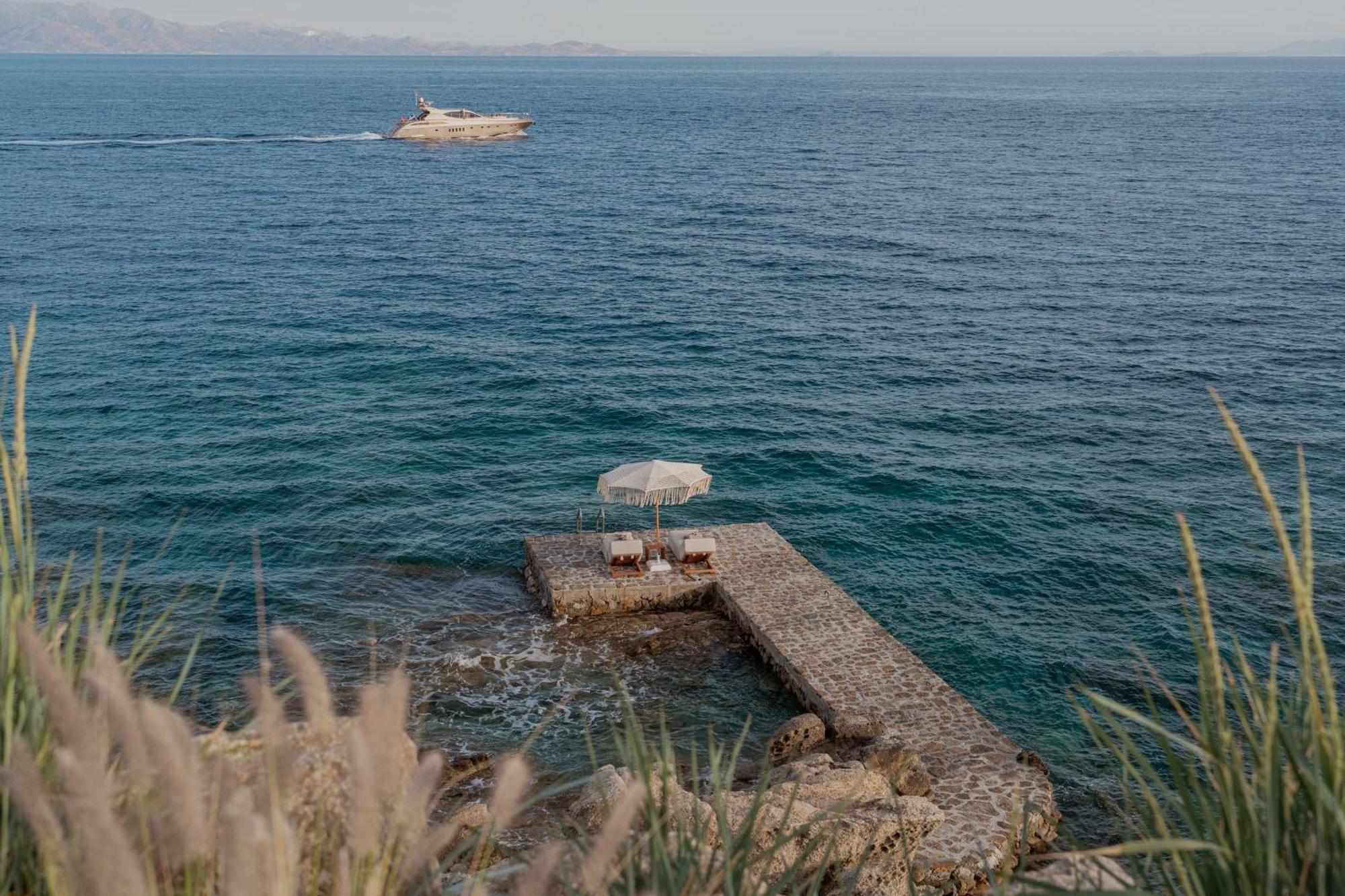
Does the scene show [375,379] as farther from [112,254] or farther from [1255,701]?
[1255,701]

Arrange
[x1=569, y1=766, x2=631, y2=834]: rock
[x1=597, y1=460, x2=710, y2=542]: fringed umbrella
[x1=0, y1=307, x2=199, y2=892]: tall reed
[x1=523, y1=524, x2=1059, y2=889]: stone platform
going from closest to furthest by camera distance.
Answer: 1. [x1=0, y1=307, x2=199, y2=892]: tall reed
2. [x1=569, y1=766, x2=631, y2=834]: rock
3. [x1=523, y1=524, x2=1059, y2=889]: stone platform
4. [x1=597, y1=460, x2=710, y2=542]: fringed umbrella

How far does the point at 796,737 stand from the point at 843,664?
2.26 metres

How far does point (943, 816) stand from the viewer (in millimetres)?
12812

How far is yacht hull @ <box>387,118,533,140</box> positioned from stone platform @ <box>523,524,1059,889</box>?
8868 cm

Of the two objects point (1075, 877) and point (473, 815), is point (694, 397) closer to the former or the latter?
point (473, 815)

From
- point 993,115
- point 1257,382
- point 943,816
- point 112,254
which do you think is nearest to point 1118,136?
point 993,115

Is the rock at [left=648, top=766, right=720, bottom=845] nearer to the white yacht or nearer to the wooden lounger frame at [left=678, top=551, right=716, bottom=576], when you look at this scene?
the wooden lounger frame at [left=678, top=551, right=716, bottom=576]

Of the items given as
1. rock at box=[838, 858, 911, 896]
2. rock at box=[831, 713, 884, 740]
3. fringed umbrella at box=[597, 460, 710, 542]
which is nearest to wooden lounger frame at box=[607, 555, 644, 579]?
fringed umbrella at box=[597, 460, 710, 542]

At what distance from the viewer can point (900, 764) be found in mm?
14367

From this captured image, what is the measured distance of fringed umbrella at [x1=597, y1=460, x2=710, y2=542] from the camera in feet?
67.1

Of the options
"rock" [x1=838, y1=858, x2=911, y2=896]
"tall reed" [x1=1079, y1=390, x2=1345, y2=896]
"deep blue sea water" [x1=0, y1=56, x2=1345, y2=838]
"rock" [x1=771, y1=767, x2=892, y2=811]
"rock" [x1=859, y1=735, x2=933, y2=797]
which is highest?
"tall reed" [x1=1079, y1=390, x2=1345, y2=896]

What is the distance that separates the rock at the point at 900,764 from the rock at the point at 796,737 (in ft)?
2.47

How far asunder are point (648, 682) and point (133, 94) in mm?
159638

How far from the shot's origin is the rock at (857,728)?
50.3 ft
